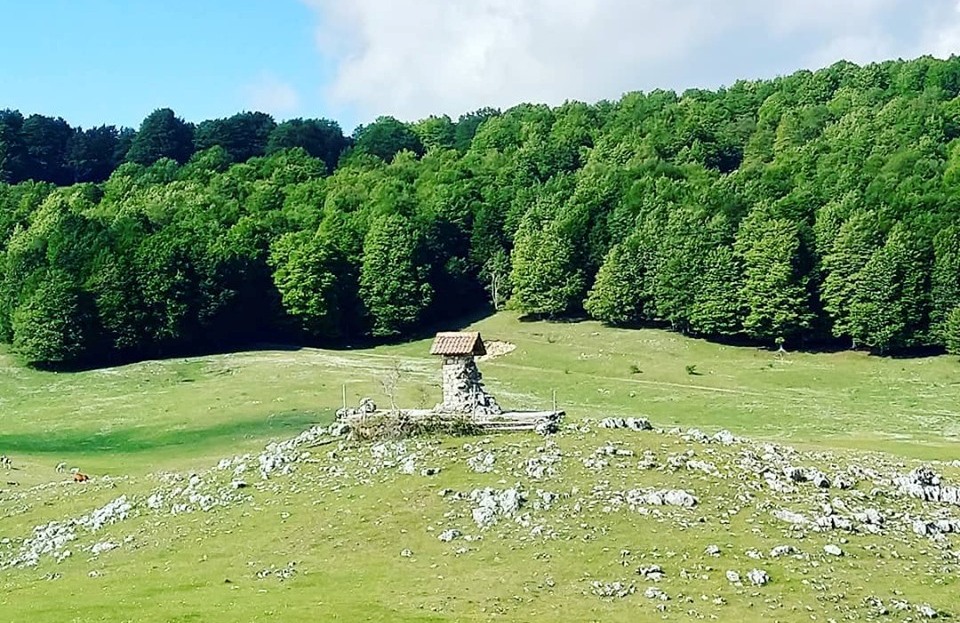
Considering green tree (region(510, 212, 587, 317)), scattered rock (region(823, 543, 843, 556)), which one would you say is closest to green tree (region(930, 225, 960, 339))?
green tree (region(510, 212, 587, 317))

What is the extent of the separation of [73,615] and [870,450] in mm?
46447

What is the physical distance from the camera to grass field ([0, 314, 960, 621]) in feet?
127

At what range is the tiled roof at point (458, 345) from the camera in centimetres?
5900

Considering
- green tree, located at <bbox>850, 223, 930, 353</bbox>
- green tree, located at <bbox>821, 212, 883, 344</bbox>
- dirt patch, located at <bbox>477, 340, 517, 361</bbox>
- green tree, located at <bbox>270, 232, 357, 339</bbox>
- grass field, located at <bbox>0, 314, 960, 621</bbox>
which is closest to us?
grass field, located at <bbox>0, 314, 960, 621</bbox>

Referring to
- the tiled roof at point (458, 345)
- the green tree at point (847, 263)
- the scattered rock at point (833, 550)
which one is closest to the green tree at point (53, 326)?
the tiled roof at point (458, 345)

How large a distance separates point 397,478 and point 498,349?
73.9m

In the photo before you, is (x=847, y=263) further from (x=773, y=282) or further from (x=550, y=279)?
(x=550, y=279)

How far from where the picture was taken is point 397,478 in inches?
2015

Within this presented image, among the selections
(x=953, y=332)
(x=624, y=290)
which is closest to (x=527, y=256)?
(x=624, y=290)

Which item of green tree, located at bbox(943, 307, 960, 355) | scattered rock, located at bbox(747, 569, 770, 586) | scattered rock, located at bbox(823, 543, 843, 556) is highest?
green tree, located at bbox(943, 307, 960, 355)

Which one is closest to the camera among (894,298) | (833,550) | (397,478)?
(833,550)

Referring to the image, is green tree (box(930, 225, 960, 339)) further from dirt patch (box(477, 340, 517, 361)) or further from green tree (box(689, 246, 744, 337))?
dirt patch (box(477, 340, 517, 361))

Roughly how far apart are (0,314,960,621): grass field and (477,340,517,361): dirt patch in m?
1.70

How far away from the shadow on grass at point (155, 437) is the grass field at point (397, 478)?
0.31m
